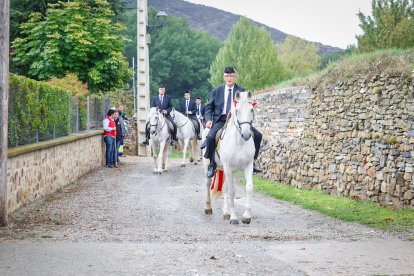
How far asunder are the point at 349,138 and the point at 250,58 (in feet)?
167

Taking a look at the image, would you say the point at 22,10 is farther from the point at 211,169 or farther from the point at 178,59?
the point at 178,59

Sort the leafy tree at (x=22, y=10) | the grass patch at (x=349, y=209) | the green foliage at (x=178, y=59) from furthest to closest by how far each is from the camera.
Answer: the green foliage at (x=178, y=59) → the leafy tree at (x=22, y=10) → the grass patch at (x=349, y=209)

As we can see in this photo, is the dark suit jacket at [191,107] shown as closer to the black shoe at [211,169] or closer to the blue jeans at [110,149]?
the blue jeans at [110,149]

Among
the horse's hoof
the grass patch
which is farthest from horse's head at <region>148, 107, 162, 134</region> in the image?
the horse's hoof

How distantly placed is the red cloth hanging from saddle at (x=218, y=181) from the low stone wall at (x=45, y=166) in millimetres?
3829

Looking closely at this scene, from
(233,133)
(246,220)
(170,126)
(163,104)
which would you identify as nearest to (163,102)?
(163,104)

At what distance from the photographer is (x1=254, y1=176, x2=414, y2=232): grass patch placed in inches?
534

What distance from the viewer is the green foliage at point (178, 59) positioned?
84.9 meters

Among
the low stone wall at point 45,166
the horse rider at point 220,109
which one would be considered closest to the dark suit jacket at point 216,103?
the horse rider at point 220,109

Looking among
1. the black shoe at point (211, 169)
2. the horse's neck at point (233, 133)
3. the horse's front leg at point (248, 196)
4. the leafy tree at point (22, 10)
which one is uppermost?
the leafy tree at point (22, 10)

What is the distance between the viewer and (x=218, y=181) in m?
14.5

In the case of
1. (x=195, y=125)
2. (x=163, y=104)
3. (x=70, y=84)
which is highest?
(x=70, y=84)

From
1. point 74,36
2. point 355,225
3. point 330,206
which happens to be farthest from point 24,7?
point 355,225

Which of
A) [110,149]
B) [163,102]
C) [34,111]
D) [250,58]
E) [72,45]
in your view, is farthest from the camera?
[250,58]
